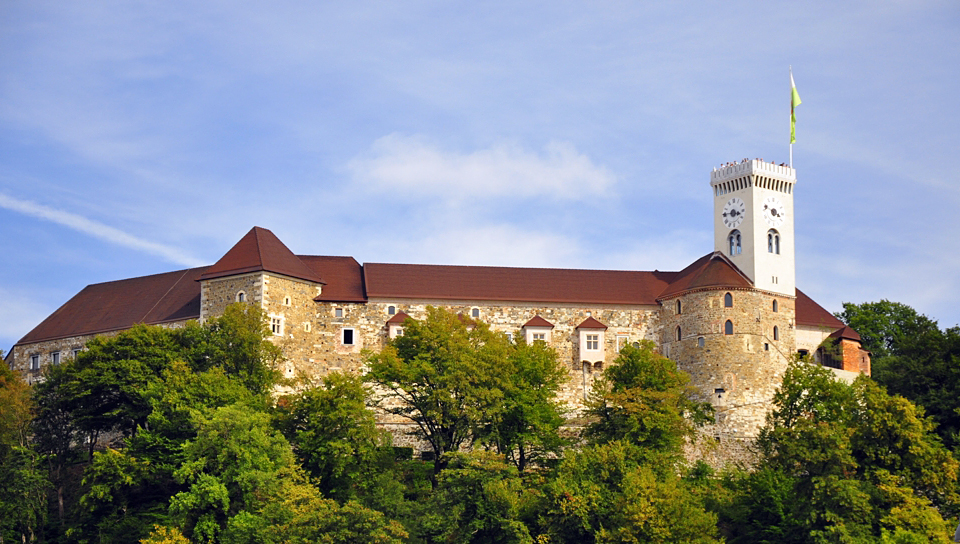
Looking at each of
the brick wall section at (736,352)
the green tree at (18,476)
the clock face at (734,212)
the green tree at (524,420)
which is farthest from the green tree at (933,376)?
the green tree at (18,476)

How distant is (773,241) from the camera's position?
86.7 metres

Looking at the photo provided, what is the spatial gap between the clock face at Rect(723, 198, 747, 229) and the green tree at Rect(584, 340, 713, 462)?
15.0 meters

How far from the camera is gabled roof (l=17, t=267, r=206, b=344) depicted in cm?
8719

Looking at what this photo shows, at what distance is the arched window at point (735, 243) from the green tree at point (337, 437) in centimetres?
3021

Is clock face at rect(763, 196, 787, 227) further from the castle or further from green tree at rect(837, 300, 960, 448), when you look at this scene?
green tree at rect(837, 300, 960, 448)

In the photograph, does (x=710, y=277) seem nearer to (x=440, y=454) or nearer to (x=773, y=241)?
(x=773, y=241)

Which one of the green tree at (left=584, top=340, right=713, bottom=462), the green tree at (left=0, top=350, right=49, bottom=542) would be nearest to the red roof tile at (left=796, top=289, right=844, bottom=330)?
the green tree at (left=584, top=340, right=713, bottom=462)

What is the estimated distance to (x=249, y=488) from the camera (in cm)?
6338

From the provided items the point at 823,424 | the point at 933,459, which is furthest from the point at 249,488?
the point at 933,459

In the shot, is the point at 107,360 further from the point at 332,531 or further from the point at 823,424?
the point at 823,424

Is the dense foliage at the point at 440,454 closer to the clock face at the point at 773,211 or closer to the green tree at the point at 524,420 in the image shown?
the green tree at the point at 524,420

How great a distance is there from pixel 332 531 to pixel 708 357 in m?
31.9

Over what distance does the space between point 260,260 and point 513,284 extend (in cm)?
1824

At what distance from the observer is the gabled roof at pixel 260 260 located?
82.0 metres
